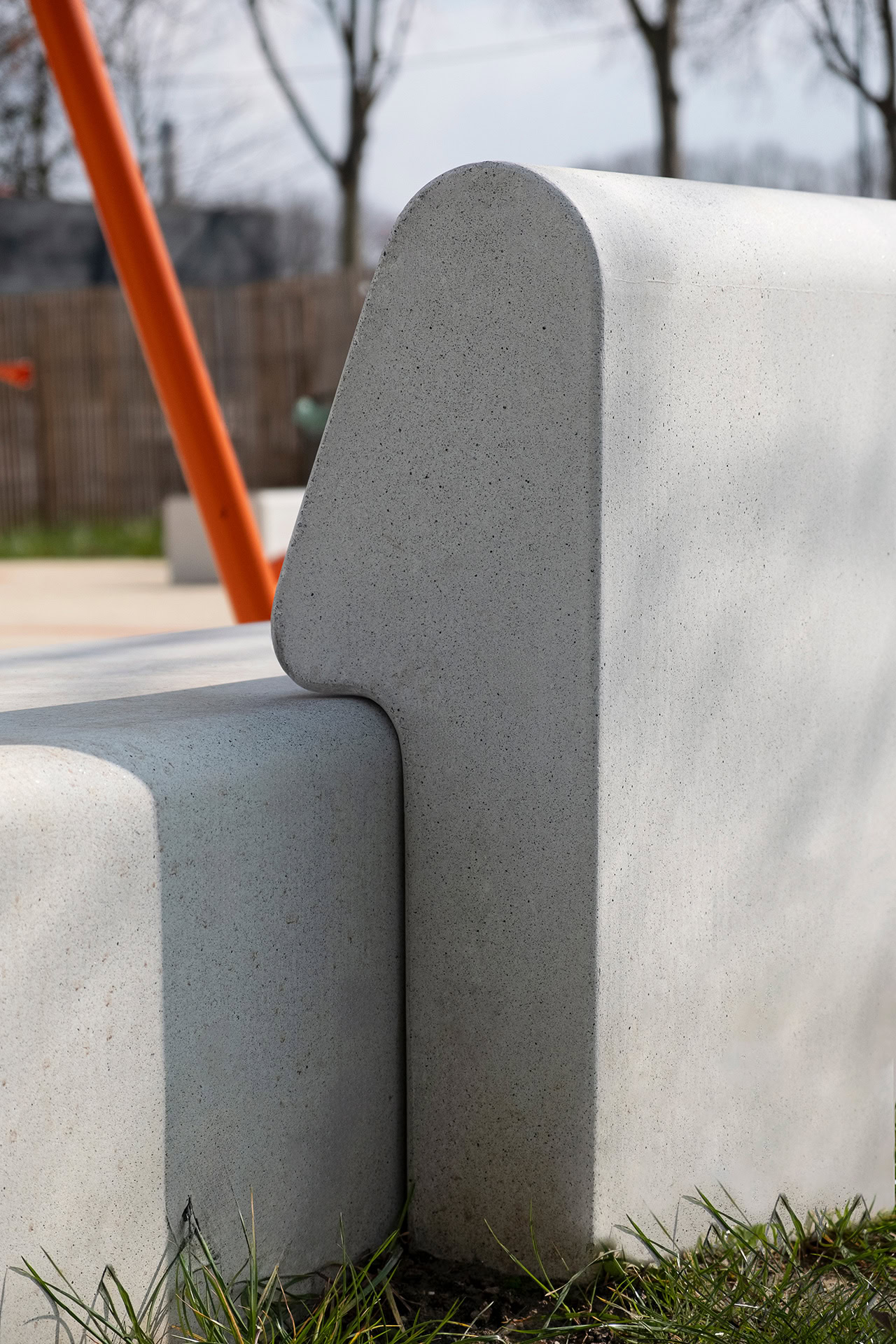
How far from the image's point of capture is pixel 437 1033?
1.82 meters

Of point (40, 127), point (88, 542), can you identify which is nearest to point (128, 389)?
point (88, 542)

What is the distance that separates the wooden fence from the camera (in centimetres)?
1477

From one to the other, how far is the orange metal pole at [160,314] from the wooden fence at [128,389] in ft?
36.9

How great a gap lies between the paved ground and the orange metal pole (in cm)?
150

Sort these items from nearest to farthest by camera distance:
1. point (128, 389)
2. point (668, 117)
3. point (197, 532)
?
point (197, 532) → point (668, 117) → point (128, 389)

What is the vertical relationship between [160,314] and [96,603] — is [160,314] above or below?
above

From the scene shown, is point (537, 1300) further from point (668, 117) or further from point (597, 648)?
point (668, 117)

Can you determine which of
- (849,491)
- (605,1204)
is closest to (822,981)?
(605,1204)

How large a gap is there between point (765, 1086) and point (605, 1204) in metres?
0.34

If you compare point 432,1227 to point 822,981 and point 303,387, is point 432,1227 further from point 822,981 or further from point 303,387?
point 303,387

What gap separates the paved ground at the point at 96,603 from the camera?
6.27 meters

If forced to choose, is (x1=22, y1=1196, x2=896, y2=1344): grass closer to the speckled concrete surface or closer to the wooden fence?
the speckled concrete surface

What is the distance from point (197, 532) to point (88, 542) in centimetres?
423

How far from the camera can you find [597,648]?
1.64m
